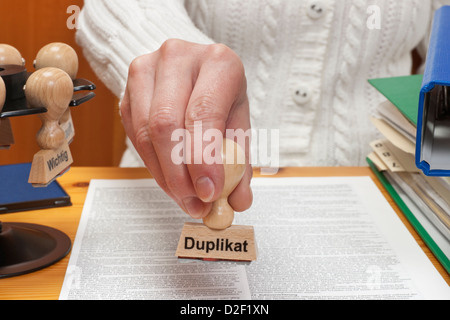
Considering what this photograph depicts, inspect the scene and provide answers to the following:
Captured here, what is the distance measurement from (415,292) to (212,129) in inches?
9.8

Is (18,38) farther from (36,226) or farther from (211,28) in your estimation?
(36,226)

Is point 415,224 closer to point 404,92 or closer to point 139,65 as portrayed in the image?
point 404,92

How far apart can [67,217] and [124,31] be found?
0.29m

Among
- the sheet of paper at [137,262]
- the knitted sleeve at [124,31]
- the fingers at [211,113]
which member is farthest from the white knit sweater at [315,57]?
the fingers at [211,113]

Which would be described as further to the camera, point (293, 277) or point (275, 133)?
point (275, 133)

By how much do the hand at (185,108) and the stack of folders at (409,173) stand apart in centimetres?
23

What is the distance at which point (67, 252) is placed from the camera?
0.51 meters

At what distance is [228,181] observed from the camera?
1.37 feet

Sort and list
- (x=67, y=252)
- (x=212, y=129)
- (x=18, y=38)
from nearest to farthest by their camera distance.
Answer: (x=212, y=129) → (x=67, y=252) → (x=18, y=38)

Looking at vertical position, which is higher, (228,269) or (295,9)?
(295,9)

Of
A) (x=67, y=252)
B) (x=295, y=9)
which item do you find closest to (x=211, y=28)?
(x=295, y=9)

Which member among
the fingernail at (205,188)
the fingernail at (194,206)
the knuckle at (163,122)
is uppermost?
the knuckle at (163,122)

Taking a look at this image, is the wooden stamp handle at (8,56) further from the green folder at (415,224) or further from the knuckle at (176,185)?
the green folder at (415,224)

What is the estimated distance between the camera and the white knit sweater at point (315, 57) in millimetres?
841
